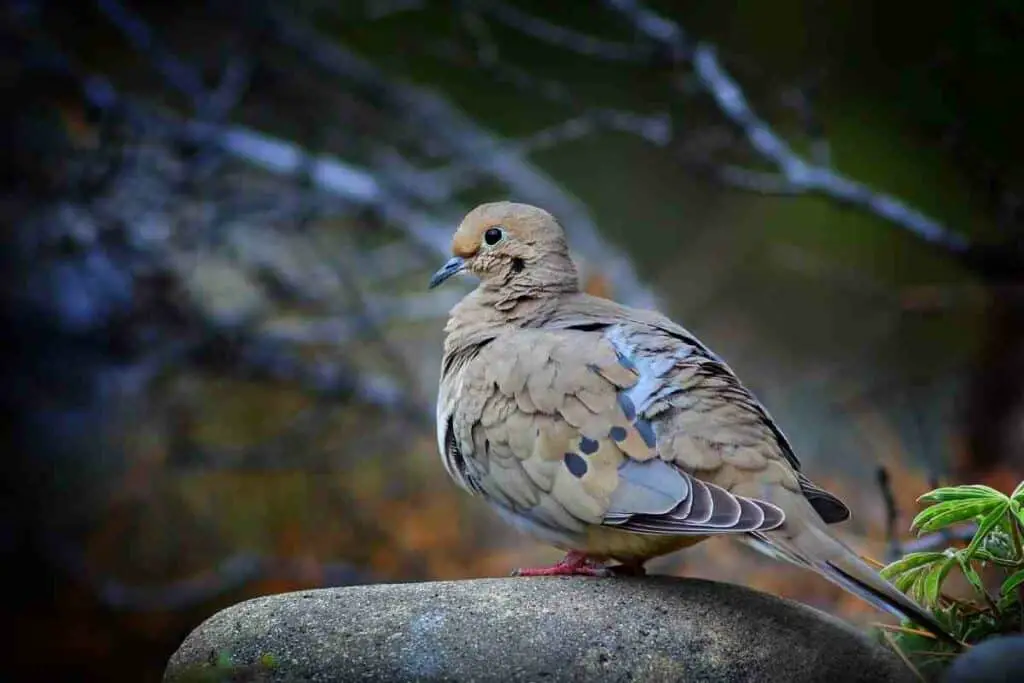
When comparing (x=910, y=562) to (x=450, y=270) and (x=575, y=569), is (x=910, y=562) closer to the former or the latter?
(x=575, y=569)

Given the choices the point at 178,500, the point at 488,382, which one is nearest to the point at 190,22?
the point at 178,500

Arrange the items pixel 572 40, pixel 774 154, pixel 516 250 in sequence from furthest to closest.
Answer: pixel 572 40, pixel 774 154, pixel 516 250

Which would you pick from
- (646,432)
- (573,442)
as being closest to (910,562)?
(646,432)

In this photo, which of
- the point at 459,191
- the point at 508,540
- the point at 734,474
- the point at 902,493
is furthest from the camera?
the point at 459,191

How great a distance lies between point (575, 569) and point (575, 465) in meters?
0.25

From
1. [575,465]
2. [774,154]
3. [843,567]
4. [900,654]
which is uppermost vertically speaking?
[774,154]

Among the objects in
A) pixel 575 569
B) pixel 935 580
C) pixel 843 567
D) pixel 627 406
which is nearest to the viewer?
pixel 843 567

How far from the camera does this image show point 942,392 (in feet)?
11.2

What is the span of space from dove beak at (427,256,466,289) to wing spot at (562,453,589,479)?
0.56 m

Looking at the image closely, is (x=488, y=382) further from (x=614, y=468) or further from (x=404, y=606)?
(x=404, y=606)

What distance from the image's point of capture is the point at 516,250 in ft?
7.36

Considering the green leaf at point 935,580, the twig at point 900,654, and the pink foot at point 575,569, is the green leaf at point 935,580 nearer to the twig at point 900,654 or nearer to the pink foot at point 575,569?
the twig at point 900,654

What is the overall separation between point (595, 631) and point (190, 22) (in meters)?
2.89

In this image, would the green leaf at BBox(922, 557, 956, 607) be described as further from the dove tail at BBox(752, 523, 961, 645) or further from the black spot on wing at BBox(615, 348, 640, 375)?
the black spot on wing at BBox(615, 348, 640, 375)
